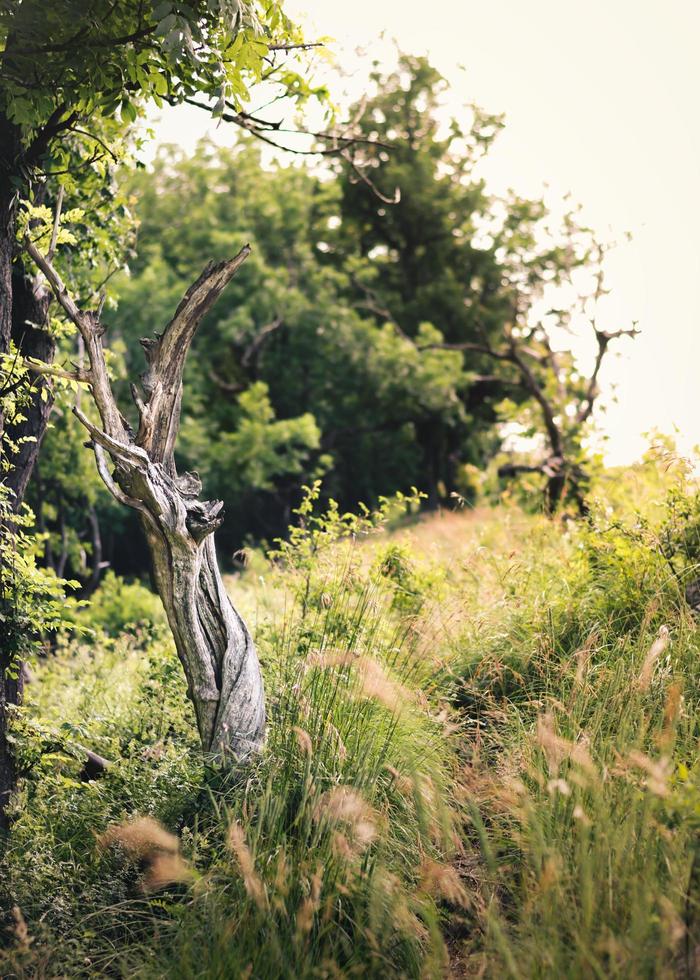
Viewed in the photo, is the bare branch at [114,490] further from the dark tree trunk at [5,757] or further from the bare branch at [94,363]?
the dark tree trunk at [5,757]

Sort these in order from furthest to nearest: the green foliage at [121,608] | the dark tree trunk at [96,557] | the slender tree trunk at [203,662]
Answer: the green foliage at [121,608], the dark tree trunk at [96,557], the slender tree trunk at [203,662]

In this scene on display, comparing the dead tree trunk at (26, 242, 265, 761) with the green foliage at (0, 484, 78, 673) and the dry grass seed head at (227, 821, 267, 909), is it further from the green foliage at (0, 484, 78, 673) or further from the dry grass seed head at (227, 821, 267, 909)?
the dry grass seed head at (227, 821, 267, 909)

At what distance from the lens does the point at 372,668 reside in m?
4.28

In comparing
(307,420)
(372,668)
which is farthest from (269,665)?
(307,420)

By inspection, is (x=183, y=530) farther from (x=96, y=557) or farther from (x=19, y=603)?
(x=96, y=557)

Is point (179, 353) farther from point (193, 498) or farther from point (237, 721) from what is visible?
point (237, 721)

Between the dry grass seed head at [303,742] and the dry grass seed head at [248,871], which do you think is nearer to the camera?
the dry grass seed head at [248,871]

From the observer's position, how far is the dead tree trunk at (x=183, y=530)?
482cm

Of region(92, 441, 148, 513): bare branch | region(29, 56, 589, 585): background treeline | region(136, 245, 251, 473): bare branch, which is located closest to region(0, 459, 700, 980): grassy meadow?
Result: region(92, 441, 148, 513): bare branch

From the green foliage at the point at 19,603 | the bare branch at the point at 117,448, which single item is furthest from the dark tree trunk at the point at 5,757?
the bare branch at the point at 117,448

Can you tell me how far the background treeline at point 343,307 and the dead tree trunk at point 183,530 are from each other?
16226 mm

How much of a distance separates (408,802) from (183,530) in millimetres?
1849

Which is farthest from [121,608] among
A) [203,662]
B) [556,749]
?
[556,749]

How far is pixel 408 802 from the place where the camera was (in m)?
4.39
